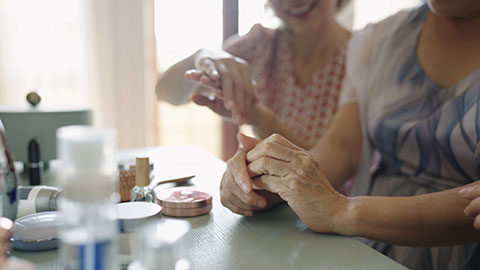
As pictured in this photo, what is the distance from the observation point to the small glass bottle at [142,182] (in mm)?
622

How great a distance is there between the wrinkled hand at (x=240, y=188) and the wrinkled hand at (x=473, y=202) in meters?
0.30

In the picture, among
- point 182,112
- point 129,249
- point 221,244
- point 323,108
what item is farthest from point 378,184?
point 182,112

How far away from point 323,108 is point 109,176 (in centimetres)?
129

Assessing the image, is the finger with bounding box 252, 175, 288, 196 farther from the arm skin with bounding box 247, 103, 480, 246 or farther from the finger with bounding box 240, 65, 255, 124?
the finger with bounding box 240, 65, 255, 124

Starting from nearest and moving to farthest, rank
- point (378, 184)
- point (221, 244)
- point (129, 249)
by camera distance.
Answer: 1. point (129, 249)
2. point (221, 244)
3. point (378, 184)

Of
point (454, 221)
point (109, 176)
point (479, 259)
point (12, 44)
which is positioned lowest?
point (479, 259)

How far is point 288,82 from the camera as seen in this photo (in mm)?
1622

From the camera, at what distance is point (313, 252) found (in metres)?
0.56

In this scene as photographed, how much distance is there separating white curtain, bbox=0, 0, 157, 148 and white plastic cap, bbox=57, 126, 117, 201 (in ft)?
7.21

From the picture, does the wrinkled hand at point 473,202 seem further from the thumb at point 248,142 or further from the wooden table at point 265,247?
the thumb at point 248,142

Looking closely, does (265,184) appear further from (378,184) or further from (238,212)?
(378,184)

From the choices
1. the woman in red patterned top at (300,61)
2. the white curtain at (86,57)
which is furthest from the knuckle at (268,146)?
the white curtain at (86,57)

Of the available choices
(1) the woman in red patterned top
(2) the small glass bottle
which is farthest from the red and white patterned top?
(2) the small glass bottle

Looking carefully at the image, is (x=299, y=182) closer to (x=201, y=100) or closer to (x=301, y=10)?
(x=201, y=100)
